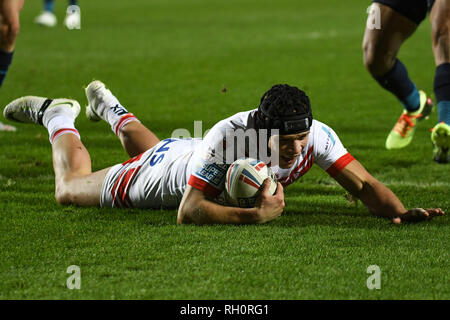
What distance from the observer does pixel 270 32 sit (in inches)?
776

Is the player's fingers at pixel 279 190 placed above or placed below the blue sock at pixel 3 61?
below

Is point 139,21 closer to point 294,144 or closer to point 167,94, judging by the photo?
point 167,94

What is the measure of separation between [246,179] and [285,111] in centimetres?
49

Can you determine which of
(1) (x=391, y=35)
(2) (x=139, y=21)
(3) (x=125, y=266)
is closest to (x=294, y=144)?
(3) (x=125, y=266)

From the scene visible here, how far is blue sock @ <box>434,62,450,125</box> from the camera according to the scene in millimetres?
5984

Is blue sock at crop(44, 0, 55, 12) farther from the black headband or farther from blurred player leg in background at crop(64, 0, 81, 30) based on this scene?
the black headband

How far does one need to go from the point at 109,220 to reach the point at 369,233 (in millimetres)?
1697

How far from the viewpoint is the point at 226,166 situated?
5.00 m

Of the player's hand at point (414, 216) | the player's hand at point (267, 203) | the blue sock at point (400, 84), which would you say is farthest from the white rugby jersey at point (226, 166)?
the blue sock at point (400, 84)

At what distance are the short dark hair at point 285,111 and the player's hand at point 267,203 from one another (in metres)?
0.39

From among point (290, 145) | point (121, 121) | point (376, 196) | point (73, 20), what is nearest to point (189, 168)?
point (290, 145)

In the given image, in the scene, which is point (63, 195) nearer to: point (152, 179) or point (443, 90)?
point (152, 179)

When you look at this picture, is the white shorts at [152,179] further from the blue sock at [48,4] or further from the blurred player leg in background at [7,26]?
the blue sock at [48,4]

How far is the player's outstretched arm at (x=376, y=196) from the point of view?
515 cm
